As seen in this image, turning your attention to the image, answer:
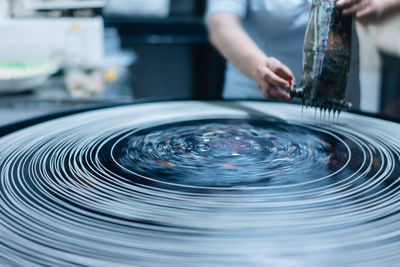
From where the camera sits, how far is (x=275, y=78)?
22.1 inches

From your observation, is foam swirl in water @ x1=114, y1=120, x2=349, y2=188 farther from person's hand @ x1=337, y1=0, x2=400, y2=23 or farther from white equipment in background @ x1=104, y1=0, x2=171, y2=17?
white equipment in background @ x1=104, y1=0, x2=171, y2=17

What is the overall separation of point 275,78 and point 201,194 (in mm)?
254

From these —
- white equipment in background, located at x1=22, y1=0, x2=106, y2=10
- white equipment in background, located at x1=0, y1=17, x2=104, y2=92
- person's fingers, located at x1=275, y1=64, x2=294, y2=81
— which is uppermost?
white equipment in background, located at x1=22, y1=0, x2=106, y2=10

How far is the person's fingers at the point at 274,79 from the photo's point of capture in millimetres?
552

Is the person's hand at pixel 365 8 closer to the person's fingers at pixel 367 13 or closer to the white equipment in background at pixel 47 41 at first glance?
the person's fingers at pixel 367 13

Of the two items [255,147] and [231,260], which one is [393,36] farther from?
[231,260]

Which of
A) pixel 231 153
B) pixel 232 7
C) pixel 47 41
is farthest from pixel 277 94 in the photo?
pixel 47 41

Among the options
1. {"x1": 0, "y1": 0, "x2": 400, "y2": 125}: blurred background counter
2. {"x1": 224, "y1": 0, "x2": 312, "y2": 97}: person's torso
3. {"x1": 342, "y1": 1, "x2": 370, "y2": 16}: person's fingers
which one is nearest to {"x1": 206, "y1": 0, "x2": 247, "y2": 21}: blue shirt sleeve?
{"x1": 224, "y1": 0, "x2": 312, "y2": 97}: person's torso

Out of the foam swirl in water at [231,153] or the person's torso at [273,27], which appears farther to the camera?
the person's torso at [273,27]

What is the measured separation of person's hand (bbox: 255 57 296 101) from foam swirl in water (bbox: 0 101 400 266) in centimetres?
5

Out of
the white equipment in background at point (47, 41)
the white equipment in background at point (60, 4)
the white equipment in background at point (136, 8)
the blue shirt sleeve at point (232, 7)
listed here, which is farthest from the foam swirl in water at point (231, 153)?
the white equipment in background at point (136, 8)

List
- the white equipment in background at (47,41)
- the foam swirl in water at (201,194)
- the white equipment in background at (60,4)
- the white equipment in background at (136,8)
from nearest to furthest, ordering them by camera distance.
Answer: the foam swirl in water at (201,194), the white equipment in background at (47,41), the white equipment in background at (60,4), the white equipment in background at (136,8)

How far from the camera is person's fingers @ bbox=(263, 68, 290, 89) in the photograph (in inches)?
21.7

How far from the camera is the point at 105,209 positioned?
34 centimetres
